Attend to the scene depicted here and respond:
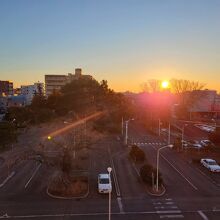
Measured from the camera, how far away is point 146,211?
2022 centimetres

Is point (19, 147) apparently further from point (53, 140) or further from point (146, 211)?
point (146, 211)

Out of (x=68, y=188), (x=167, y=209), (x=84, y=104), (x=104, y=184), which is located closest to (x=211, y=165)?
(x=167, y=209)

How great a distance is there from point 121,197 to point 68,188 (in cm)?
406

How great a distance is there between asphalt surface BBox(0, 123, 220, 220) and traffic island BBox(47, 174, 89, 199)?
0.48m

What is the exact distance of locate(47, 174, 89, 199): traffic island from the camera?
22953 millimetres

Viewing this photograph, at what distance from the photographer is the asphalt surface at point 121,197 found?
19.8 m

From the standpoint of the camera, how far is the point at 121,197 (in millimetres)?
22703

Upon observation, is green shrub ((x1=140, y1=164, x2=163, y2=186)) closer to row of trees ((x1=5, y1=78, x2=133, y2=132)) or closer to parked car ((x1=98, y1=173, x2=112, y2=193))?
parked car ((x1=98, y1=173, x2=112, y2=193))

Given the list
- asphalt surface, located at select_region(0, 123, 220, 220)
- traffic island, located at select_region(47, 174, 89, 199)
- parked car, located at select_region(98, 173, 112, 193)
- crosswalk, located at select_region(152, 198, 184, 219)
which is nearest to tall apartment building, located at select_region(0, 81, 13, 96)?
asphalt surface, located at select_region(0, 123, 220, 220)

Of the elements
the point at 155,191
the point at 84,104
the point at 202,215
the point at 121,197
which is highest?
the point at 84,104

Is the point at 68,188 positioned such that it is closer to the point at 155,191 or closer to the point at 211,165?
the point at 155,191

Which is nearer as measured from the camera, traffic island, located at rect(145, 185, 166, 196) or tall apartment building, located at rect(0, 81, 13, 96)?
traffic island, located at rect(145, 185, 166, 196)

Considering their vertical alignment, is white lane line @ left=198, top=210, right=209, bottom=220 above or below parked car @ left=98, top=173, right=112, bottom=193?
below

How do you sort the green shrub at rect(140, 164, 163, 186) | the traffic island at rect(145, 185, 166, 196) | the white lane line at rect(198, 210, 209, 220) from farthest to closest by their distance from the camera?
the green shrub at rect(140, 164, 163, 186)
the traffic island at rect(145, 185, 166, 196)
the white lane line at rect(198, 210, 209, 220)
